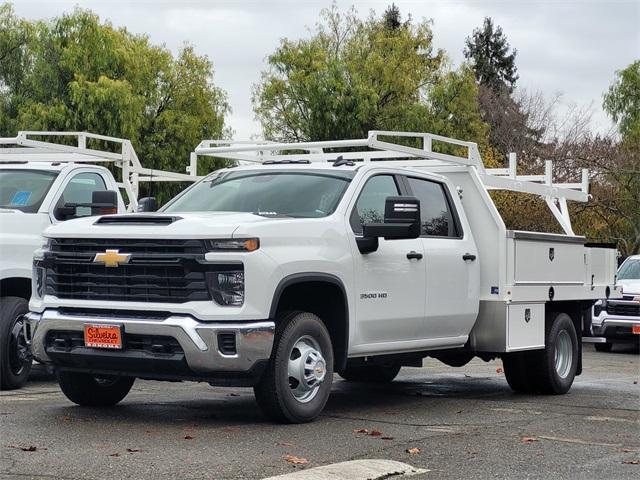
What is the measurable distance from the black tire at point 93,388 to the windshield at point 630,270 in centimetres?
1332

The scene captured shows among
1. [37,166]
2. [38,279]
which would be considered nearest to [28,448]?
[38,279]

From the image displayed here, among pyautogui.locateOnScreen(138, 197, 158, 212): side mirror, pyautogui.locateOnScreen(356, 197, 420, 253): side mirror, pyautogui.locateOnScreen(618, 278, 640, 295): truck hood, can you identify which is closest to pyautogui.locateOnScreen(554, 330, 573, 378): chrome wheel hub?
pyautogui.locateOnScreen(356, 197, 420, 253): side mirror

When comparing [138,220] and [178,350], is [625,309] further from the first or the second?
[178,350]

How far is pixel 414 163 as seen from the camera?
463 inches

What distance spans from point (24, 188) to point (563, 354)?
222 inches

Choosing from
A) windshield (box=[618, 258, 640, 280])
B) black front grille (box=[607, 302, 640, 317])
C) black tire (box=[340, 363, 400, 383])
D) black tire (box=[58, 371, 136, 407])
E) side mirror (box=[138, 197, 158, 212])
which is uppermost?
side mirror (box=[138, 197, 158, 212])

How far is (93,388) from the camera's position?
9.38 m

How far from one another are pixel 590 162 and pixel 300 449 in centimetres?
3118

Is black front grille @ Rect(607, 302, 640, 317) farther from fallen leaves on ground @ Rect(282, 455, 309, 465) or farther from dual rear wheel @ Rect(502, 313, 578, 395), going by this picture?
fallen leaves on ground @ Rect(282, 455, 309, 465)

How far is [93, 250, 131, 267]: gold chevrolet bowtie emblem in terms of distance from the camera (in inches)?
329

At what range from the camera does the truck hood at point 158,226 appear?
8.13 meters

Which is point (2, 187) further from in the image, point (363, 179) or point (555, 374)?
point (555, 374)

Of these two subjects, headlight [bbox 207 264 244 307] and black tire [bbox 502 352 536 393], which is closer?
headlight [bbox 207 264 244 307]

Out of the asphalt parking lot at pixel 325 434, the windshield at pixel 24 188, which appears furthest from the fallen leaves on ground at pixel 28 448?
the windshield at pixel 24 188
